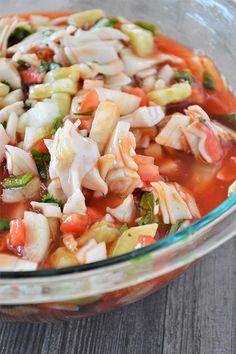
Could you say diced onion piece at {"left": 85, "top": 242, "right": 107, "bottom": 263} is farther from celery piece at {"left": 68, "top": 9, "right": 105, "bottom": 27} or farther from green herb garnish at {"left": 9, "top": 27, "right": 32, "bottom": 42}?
celery piece at {"left": 68, "top": 9, "right": 105, "bottom": 27}

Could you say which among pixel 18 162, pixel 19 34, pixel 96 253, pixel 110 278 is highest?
pixel 110 278

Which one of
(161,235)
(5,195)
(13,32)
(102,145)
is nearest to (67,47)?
(13,32)

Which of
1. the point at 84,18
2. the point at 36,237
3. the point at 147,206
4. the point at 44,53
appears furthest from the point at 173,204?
the point at 84,18

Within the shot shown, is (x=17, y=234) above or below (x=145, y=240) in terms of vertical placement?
below

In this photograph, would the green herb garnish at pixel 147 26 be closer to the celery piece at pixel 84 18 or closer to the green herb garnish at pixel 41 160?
the celery piece at pixel 84 18

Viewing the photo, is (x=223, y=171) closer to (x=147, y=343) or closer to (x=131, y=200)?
(x=131, y=200)

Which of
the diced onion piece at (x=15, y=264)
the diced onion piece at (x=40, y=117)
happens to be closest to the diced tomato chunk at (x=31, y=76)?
the diced onion piece at (x=40, y=117)

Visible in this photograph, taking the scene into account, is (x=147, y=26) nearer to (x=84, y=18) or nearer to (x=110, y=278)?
(x=84, y=18)
